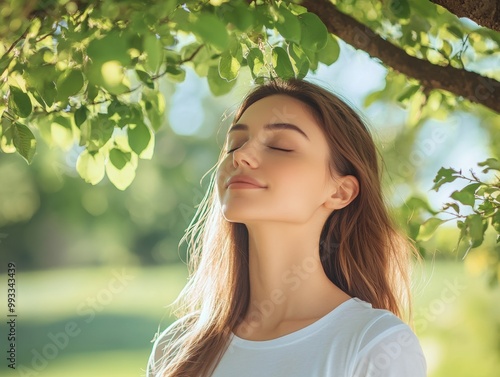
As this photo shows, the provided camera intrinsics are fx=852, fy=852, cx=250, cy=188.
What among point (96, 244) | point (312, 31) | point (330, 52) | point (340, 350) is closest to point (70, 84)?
point (312, 31)

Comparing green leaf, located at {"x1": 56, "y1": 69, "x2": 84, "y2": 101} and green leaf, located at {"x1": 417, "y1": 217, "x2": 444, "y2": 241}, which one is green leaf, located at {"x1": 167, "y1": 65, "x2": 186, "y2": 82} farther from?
green leaf, located at {"x1": 417, "y1": 217, "x2": 444, "y2": 241}

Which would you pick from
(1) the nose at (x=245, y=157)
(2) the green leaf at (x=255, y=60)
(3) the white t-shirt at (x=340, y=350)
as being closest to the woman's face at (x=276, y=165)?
(1) the nose at (x=245, y=157)

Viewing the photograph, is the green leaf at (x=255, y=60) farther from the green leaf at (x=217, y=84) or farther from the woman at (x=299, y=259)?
the green leaf at (x=217, y=84)

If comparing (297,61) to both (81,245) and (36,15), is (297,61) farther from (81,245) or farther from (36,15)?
(81,245)

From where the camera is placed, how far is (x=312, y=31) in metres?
1.73

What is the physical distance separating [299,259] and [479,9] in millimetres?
669

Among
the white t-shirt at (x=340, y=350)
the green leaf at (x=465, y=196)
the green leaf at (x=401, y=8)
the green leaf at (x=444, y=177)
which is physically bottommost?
the white t-shirt at (x=340, y=350)

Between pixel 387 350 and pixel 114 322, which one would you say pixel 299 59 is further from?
pixel 114 322

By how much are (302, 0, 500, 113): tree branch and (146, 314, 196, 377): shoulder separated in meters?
0.79

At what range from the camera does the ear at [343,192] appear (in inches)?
70.8

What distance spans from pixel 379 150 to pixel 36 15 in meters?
0.85

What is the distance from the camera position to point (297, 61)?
6.13 feet

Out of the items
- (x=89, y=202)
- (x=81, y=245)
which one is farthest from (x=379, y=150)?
(x=81, y=245)

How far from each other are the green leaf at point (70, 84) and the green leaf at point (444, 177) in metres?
0.83
